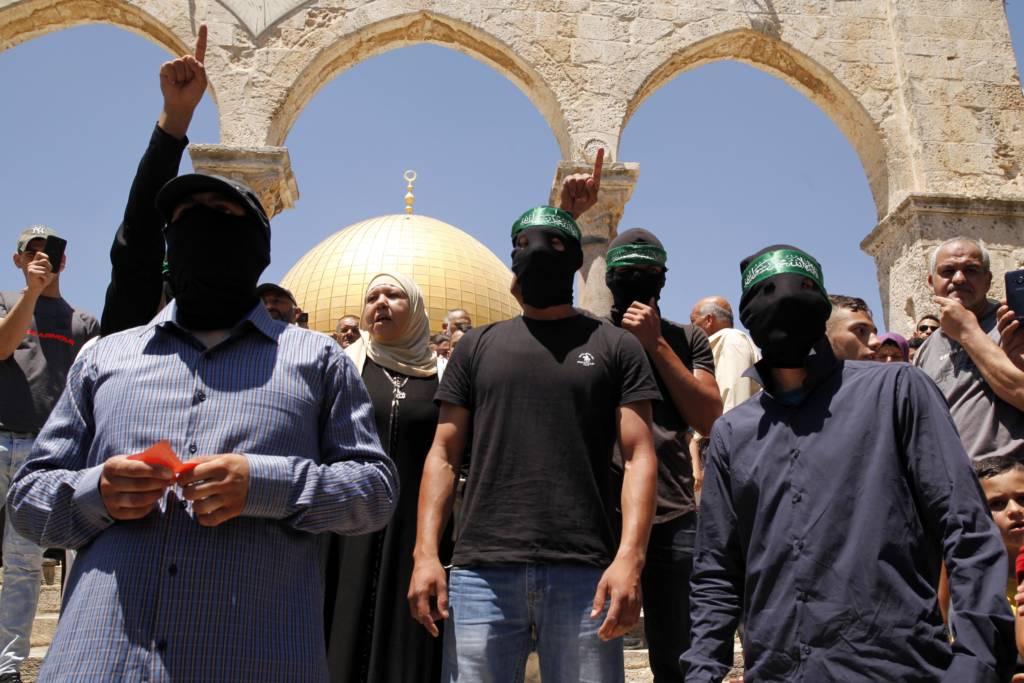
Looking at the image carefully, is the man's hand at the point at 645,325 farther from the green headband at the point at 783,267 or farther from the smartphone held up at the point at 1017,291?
the smartphone held up at the point at 1017,291

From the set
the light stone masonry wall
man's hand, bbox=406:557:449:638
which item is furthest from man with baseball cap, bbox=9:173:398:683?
the light stone masonry wall

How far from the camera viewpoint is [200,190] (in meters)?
2.06

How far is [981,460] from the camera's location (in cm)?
331

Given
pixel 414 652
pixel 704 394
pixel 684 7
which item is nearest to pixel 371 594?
pixel 414 652

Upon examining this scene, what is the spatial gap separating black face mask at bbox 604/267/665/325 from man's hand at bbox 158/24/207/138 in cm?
157

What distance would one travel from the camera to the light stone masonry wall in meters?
7.80

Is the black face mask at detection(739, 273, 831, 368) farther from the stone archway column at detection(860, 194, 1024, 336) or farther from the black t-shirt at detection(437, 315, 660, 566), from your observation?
the stone archway column at detection(860, 194, 1024, 336)

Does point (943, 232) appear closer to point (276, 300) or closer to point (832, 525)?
point (276, 300)

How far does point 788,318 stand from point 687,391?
3.10 feet

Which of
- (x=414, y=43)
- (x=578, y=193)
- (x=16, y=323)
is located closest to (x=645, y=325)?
(x=578, y=193)

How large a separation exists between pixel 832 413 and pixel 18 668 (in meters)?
3.47

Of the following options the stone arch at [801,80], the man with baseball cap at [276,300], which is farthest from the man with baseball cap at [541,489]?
the stone arch at [801,80]

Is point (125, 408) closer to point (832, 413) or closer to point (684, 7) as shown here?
point (832, 413)

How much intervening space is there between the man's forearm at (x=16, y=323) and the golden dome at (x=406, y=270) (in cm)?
2283
